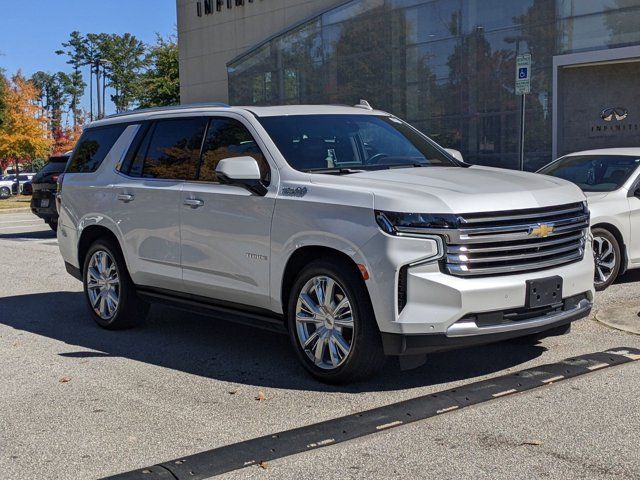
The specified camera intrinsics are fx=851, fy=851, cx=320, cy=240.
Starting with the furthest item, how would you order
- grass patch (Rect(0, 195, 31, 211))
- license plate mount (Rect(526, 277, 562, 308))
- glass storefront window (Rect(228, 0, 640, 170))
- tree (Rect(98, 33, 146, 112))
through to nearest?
tree (Rect(98, 33, 146, 112)) → grass patch (Rect(0, 195, 31, 211)) → glass storefront window (Rect(228, 0, 640, 170)) → license plate mount (Rect(526, 277, 562, 308))

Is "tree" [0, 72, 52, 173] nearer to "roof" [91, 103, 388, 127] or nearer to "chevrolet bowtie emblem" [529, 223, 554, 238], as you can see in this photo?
"roof" [91, 103, 388, 127]

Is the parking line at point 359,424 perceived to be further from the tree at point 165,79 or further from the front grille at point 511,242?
the tree at point 165,79

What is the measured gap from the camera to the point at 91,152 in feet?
27.8

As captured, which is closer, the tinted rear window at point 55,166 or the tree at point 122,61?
the tinted rear window at point 55,166

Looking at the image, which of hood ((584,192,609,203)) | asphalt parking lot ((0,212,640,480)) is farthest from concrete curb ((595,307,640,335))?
hood ((584,192,609,203))

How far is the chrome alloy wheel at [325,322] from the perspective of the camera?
5.66 m

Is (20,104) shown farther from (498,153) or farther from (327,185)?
(327,185)

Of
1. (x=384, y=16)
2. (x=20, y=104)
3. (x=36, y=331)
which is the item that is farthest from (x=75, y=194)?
(x=20, y=104)

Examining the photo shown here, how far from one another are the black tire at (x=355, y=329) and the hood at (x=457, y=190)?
1.75 ft

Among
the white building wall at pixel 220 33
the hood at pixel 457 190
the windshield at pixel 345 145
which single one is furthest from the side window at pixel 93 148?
the white building wall at pixel 220 33

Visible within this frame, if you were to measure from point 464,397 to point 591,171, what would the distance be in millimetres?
5309

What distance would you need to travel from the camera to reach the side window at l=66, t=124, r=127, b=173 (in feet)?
26.9

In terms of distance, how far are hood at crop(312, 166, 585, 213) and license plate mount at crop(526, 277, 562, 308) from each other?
496 millimetres

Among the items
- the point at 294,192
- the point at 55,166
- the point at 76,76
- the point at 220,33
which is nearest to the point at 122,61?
the point at 76,76
